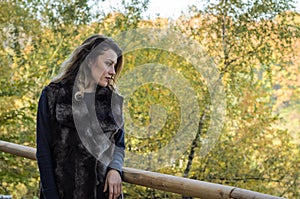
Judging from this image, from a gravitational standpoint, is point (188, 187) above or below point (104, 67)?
below

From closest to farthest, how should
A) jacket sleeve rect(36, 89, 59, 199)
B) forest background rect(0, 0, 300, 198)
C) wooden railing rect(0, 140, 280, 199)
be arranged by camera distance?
wooden railing rect(0, 140, 280, 199) → jacket sleeve rect(36, 89, 59, 199) → forest background rect(0, 0, 300, 198)

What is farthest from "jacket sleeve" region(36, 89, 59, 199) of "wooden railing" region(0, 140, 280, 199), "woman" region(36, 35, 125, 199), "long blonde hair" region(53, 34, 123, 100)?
"wooden railing" region(0, 140, 280, 199)

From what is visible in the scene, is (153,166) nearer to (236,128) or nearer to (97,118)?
(236,128)

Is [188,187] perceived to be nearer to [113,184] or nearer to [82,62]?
[113,184]

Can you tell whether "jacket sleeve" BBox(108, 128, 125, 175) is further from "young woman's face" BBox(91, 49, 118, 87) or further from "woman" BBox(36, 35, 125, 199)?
"young woman's face" BBox(91, 49, 118, 87)

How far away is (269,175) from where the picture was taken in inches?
284

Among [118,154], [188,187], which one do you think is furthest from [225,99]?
[188,187]

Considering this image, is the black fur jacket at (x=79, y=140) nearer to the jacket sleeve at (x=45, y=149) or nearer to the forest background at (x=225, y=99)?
the jacket sleeve at (x=45, y=149)

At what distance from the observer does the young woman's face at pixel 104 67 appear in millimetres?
1575

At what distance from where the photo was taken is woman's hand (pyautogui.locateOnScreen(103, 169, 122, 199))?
1.58 m

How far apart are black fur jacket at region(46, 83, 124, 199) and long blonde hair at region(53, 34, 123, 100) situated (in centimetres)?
3

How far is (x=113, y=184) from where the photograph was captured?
5.17 feet

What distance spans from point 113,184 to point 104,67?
1.24 ft

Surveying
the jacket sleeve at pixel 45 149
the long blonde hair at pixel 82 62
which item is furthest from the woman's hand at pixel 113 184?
the long blonde hair at pixel 82 62
